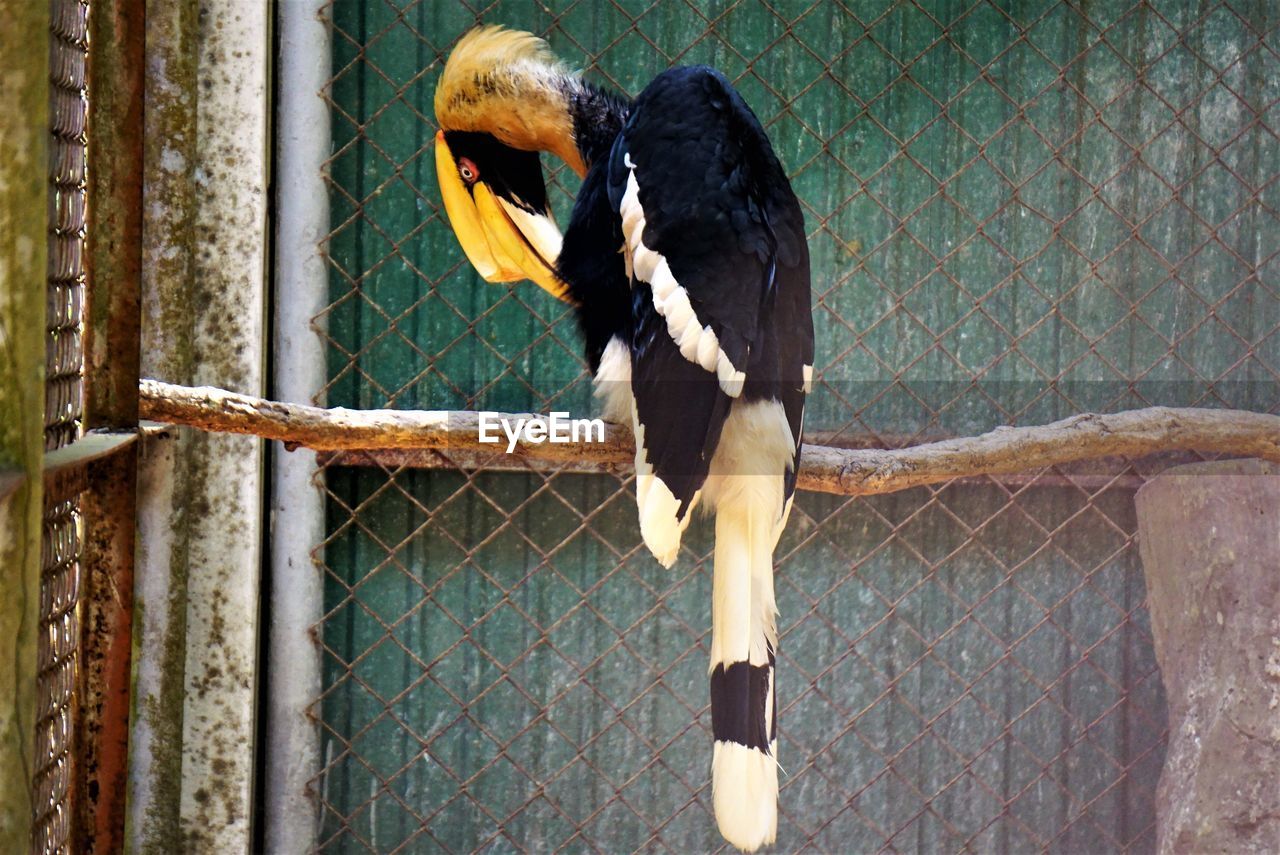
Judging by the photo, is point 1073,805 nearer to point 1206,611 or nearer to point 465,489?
point 1206,611

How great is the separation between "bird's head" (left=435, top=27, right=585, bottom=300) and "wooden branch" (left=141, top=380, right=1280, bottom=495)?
382mm

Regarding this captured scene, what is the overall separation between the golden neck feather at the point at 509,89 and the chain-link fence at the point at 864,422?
0.20 m

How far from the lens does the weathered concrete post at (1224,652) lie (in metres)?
1.71

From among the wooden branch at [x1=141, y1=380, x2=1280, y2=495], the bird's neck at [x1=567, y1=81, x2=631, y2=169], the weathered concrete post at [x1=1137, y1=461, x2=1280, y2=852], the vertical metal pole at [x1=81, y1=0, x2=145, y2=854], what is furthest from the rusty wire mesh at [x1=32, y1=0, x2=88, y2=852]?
the weathered concrete post at [x1=1137, y1=461, x2=1280, y2=852]

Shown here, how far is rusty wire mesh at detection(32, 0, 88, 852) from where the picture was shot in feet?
3.35

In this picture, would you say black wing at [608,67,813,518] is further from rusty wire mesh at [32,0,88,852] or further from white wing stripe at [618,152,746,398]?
rusty wire mesh at [32,0,88,852]

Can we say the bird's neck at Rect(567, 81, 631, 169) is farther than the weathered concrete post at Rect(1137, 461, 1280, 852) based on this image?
Yes

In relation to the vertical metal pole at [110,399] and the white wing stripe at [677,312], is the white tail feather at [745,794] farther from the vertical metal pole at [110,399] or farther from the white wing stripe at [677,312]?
the vertical metal pole at [110,399]

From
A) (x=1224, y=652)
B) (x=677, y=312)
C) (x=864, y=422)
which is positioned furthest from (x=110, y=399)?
(x=1224, y=652)

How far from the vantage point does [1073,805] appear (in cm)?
215

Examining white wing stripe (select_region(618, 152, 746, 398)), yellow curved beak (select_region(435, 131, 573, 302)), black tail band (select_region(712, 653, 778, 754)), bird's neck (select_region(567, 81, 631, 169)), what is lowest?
black tail band (select_region(712, 653, 778, 754))

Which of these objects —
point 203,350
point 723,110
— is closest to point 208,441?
point 203,350

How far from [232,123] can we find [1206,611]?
177cm

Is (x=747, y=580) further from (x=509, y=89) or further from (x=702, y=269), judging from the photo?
(x=509, y=89)
